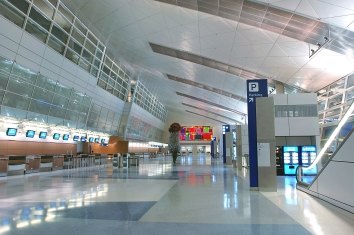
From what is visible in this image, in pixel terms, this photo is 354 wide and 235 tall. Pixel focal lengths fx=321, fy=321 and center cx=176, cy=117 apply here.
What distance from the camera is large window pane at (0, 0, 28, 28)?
15.9 meters

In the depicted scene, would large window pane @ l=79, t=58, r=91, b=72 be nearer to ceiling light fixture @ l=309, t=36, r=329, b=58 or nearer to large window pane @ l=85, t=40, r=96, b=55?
large window pane @ l=85, t=40, r=96, b=55

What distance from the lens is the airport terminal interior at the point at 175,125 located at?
646 cm

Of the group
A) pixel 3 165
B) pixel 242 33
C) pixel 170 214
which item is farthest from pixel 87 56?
pixel 170 214

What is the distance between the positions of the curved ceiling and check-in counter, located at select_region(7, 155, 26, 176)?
32.3 ft

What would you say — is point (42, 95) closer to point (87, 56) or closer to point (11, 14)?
point (11, 14)

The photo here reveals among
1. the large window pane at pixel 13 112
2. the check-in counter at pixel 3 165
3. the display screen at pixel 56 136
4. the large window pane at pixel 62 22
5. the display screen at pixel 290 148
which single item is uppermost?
the large window pane at pixel 62 22

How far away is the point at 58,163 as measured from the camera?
70.4ft

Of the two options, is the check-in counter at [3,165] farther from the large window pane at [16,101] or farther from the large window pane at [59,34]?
the large window pane at [59,34]

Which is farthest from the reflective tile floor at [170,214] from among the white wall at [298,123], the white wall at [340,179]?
the white wall at [298,123]

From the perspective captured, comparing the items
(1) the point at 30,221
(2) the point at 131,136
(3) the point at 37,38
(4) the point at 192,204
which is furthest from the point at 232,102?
(1) the point at 30,221

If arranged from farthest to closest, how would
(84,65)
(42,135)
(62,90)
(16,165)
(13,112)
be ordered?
(84,65), (62,90), (42,135), (13,112), (16,165)

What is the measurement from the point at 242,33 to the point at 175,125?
44.7ft

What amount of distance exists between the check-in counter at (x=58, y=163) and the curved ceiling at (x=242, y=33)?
976 cm

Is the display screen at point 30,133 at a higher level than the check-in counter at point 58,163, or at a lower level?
higher
